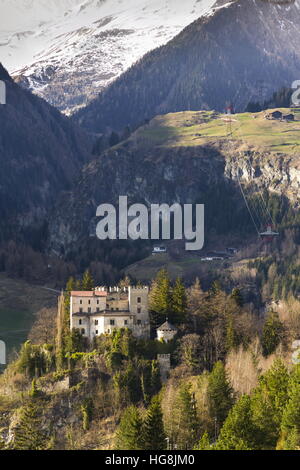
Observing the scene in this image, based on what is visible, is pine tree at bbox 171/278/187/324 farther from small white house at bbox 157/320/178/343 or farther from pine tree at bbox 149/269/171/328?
small white house at bbox 157/320/178/343

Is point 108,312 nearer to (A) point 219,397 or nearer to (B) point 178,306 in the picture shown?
(B) point 178,306

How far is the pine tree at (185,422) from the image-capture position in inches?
4151

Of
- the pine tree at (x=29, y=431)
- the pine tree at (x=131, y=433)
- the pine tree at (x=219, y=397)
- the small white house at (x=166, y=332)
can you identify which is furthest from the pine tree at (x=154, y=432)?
the small white house at (x=166, y=332)

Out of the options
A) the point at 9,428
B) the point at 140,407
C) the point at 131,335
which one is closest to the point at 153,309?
the point at 131,335

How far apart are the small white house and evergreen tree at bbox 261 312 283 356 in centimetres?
1119

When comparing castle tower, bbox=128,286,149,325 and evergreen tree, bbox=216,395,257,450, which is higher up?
castle tower, bbox=128,286,149,325

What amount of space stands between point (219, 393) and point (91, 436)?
16.1 meters

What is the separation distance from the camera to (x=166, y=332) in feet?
400

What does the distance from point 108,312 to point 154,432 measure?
83.0 ft

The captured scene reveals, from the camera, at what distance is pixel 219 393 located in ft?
359

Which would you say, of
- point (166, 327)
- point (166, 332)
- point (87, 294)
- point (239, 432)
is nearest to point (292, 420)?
point (239, 432)

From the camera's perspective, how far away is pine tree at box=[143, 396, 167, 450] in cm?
10050

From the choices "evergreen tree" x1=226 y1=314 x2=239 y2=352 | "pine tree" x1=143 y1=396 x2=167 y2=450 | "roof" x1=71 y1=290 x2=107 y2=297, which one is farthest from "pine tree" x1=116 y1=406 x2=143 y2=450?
"roof" x1=71 y1=290 x2=107 y2=297
